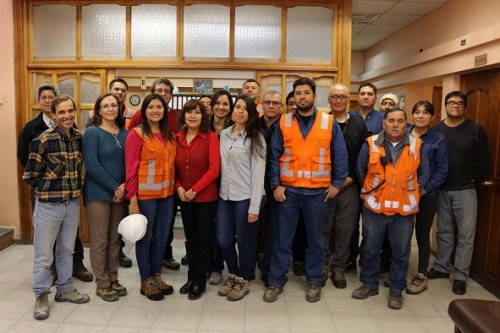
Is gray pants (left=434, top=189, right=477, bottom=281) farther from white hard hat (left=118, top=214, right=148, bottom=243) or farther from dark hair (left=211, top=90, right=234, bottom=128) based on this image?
white hard hat (left=118, top=214, right=148, bottom=243)

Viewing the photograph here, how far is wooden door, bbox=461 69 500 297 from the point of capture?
3.34m

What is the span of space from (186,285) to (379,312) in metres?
1.43

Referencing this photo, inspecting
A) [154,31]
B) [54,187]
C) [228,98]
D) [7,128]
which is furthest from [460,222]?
[7,128]

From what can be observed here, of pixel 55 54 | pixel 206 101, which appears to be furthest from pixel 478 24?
pixel 55 54

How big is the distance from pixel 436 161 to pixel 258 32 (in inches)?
82.6

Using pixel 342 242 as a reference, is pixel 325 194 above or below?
above

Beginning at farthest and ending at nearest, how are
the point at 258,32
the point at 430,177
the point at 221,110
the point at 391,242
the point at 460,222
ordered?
1. the point at 258,32
2. the point at 460,222
3. the point at 430,177
4. the point at 221,110
5. the point at 391,242

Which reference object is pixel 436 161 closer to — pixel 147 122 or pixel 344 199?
pixel 344 199

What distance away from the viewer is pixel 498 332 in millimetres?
1740

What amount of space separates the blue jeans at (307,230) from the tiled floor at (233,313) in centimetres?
20

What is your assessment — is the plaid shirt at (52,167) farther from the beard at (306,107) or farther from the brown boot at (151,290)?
the beard at (306,107)

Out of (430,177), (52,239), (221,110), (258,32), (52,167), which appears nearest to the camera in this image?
(52,167)

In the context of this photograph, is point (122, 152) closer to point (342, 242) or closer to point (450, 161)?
point (342, 242)

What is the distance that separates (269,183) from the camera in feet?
10.5
